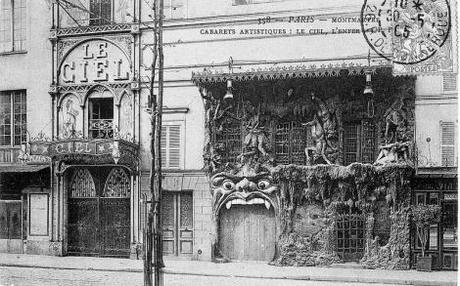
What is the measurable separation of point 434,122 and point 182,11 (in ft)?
29.4

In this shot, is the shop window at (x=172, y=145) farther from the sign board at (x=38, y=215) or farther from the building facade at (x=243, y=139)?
the sign board at (x=38, y=215)

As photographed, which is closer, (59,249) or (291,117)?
(291,117)

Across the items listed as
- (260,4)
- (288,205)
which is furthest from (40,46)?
(288,205)

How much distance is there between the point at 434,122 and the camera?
1828 cm

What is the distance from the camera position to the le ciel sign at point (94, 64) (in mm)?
21062

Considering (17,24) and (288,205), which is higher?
(17,24)

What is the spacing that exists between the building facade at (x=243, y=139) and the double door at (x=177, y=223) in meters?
0.04

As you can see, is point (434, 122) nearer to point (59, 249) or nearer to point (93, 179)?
point (93, 179)

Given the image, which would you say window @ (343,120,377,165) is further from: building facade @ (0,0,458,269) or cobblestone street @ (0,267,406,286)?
cobblestone street @ (0,267,406,286)

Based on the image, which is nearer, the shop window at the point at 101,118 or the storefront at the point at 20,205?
the shop window at the point at 101,118

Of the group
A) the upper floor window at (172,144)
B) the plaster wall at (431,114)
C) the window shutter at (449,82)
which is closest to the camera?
the window shutter at (449,82)

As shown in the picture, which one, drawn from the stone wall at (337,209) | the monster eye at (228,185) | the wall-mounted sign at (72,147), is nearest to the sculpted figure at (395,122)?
the stone wall at (337,209)

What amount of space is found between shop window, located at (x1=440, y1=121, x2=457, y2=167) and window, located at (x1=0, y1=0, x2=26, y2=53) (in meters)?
15.0

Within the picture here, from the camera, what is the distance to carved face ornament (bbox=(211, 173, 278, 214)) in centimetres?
1964
